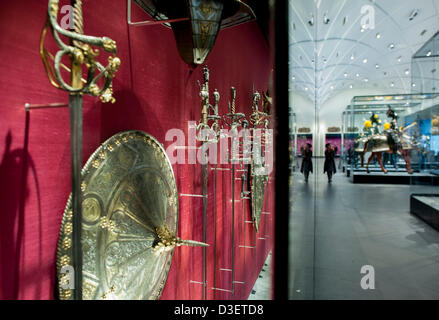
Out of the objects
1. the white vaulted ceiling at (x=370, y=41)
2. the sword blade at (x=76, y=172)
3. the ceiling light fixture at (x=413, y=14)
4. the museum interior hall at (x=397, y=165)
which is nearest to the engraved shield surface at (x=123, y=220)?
the sword blade at (x=76, y=172)

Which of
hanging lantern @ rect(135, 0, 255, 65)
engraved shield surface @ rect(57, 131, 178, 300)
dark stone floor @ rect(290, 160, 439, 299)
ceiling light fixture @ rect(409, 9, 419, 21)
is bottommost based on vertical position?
dark stone floor @ rect(290, 160, 439, 299)

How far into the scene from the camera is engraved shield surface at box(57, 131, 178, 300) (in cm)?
86

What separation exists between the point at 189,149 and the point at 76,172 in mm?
1109

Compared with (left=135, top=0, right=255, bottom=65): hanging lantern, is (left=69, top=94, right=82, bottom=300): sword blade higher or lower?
lower

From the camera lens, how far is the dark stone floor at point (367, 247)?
1.81m

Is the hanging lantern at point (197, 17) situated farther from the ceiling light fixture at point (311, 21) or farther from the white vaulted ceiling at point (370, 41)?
the white vaulted ceiling at point (370, 41)

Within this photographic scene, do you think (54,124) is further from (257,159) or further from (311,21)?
(257,159)

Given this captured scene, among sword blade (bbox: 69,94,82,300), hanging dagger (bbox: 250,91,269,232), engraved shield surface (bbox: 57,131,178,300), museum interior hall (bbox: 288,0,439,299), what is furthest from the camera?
hanging dagger (bbox: 250,91,269,232)

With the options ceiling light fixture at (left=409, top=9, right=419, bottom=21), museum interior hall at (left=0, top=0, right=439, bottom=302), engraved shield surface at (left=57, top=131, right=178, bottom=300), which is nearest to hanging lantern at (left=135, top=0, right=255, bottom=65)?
museum interior hall at (left=0, top=0, right=439, bottom=302)

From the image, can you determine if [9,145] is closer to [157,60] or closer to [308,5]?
[157,60]

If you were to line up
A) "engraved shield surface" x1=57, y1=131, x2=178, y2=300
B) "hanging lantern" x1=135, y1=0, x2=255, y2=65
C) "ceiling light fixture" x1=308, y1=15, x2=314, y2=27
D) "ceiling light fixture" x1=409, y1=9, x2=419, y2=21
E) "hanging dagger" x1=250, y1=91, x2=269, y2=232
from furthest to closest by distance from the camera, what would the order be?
1. "hanging dagger" x1=250, y1=91, x2=269, y2=232
2. "ceiling light fixture" x1=409, y1=9, x2=419, y2=21
3. "ceiling light fixture" x1=308, y1=15, x2=314, y2=27
4. "hanging lantern" x1=135, y1=0, x2=255, y2=65
5. "engraved shield surface" x1=57, y1=131, x2=178, y2=300

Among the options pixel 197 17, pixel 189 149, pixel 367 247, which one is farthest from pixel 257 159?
pixel 197 17

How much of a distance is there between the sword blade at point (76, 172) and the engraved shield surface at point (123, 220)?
0.53 feet

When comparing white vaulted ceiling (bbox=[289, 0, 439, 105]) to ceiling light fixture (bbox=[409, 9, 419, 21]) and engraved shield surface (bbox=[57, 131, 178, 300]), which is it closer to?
ceiling light fixture (bbox=[409, 9, 419, 21])
